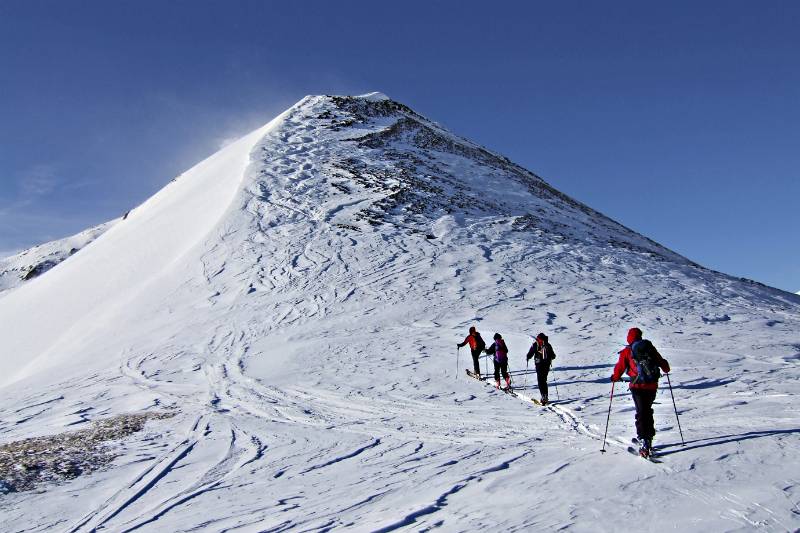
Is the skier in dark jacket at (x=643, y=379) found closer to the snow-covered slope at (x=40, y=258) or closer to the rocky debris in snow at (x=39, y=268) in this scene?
the snow-covered slope at (x=40, y=258)

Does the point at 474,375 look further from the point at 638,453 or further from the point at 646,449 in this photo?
the point at 646,449

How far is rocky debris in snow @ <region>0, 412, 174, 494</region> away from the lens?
823 cm

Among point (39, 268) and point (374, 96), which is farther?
point (39, 268)

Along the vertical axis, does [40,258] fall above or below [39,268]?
above

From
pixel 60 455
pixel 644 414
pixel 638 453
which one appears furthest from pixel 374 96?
pixel 638 453

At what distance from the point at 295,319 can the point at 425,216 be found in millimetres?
14726

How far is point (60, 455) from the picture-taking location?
30.8 ft

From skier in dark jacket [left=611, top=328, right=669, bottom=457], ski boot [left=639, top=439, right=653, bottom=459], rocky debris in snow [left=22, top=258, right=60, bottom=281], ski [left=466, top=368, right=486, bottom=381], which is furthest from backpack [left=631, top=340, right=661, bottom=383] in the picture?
rocky debris in snow [left=22, top=258, right=60, bottom=281]

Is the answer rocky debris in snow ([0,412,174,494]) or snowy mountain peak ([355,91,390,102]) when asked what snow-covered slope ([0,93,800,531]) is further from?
snowy mountain peak ([355,91,390,102])

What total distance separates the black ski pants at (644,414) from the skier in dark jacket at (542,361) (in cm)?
443

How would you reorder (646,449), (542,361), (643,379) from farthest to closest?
1. (542,361)
2. (643,379)
3. (646,449)

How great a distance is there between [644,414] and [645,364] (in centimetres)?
65

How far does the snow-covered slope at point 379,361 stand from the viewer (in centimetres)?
645

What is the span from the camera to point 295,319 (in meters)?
22.0
